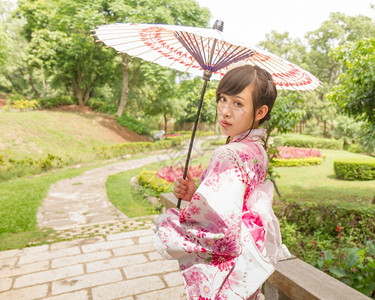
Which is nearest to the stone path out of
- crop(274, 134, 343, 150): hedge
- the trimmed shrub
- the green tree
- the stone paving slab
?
the stone paving slab

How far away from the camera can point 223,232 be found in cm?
135

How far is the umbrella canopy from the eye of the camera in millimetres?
1994

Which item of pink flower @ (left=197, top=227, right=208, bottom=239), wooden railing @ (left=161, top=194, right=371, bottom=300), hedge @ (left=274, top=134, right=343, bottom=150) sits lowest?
hedge @ (left=274, top=134, right=343, bottom=150)

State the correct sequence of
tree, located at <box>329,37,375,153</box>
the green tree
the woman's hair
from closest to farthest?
the woman's hair < tree, located at <box>329,37,375,153</box> < the green tree

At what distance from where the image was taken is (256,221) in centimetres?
156

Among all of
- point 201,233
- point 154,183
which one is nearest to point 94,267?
point 201,233

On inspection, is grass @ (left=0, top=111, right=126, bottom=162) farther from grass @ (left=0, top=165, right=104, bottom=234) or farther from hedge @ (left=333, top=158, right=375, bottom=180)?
hedge @ (left=333, top=158, right=375, bottom=180)

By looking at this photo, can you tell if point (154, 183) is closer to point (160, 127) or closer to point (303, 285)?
point (303, 285)

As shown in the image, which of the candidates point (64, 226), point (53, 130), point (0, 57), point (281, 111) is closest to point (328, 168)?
point (281, 111)

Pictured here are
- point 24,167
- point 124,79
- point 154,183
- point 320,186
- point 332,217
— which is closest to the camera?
point 332,217

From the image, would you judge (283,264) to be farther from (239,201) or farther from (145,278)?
(145,278)

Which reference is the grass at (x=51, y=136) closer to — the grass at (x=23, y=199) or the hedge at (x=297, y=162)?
the grass at (x=23, y=199)

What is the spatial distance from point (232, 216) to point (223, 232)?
8cm

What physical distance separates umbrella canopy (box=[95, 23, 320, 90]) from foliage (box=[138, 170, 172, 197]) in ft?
18.3
